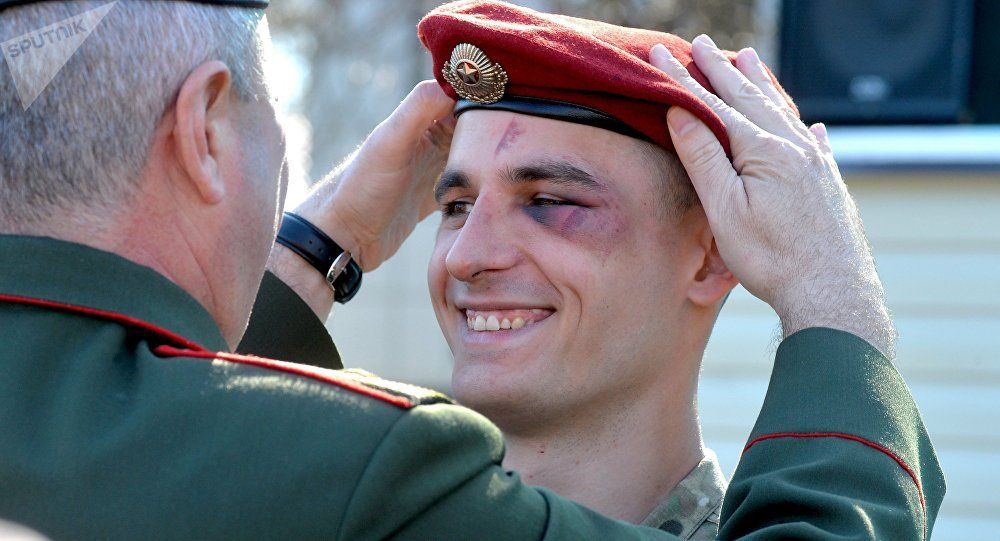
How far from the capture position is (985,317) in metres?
6.11

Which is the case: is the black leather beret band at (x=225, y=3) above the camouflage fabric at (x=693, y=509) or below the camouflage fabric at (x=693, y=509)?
above

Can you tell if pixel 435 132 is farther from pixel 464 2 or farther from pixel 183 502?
pixel 183 502

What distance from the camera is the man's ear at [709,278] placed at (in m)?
2.74

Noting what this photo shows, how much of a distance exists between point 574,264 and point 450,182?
13.2 inches

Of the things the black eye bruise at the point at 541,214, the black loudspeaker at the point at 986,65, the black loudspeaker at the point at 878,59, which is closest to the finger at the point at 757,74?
the black eye bruise at the point at 541,214

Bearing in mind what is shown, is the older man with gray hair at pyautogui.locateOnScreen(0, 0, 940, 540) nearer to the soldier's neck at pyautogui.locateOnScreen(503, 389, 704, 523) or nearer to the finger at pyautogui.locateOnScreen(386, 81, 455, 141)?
the soldier's neck at pyautogui.locateOnScreen(503, 389, 704, 523)

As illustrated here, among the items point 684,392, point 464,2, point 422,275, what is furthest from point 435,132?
point 422,275

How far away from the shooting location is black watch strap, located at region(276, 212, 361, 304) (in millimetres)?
3100

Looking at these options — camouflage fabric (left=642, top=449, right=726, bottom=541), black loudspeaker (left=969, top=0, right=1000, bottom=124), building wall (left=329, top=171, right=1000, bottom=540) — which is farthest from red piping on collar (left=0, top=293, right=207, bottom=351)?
black loudspeaker (left=969, top=0, right=1000, bottom=124)

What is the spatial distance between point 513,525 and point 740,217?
904 millimetres

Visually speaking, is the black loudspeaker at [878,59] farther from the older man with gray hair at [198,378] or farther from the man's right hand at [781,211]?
the older man with gray hair at [198,378]

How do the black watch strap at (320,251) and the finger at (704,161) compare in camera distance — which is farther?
the black watch strap at (320,251)

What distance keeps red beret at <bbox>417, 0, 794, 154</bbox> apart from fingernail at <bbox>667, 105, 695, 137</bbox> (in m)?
0.02

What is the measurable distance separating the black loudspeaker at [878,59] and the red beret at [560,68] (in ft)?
11.7
